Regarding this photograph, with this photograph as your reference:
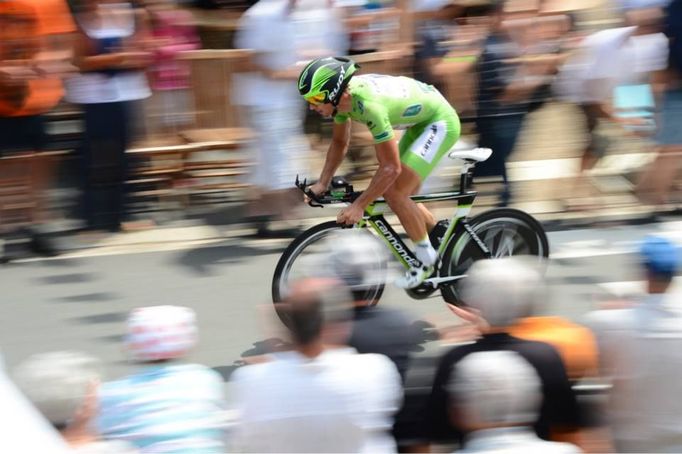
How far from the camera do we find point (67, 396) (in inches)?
136

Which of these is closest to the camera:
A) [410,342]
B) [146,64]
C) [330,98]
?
[410,342]

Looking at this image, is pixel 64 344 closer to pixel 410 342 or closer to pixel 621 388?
pixel 410 342

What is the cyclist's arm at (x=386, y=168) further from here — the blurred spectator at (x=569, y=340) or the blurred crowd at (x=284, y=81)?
the blurred crowd at (x=284, y=81)

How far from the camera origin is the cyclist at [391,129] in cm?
631

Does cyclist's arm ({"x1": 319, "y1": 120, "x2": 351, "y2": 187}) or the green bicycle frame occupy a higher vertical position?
cyclist's arm ({"x1": 319, "y1": 120, "x2": 351, "y2": 187})

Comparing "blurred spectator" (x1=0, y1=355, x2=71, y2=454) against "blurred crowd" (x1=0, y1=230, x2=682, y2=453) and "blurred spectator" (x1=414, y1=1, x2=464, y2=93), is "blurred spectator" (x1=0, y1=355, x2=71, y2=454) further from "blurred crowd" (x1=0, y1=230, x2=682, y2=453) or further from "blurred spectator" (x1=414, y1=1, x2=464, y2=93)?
"blurred spectator" (x1=414, y1=1, x2=464, y2=93)

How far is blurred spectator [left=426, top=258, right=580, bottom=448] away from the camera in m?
3.86

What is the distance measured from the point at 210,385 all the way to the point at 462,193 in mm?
3200

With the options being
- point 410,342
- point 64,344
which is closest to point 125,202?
point 64,344

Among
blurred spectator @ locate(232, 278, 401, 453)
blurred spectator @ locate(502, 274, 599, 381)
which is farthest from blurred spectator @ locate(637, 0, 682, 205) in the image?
blurred spectator @ locate(232, 278, 401, 453)

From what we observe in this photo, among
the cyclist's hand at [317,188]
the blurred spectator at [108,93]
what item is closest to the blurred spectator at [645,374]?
the cyclist's hand at [317,188]

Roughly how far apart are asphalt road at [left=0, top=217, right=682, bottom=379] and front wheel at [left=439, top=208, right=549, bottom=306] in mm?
353

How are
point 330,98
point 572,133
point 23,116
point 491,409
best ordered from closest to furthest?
1. point 491,409
2. point 330,98
3. point 23,116
4. point 572,133

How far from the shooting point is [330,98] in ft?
20.7
